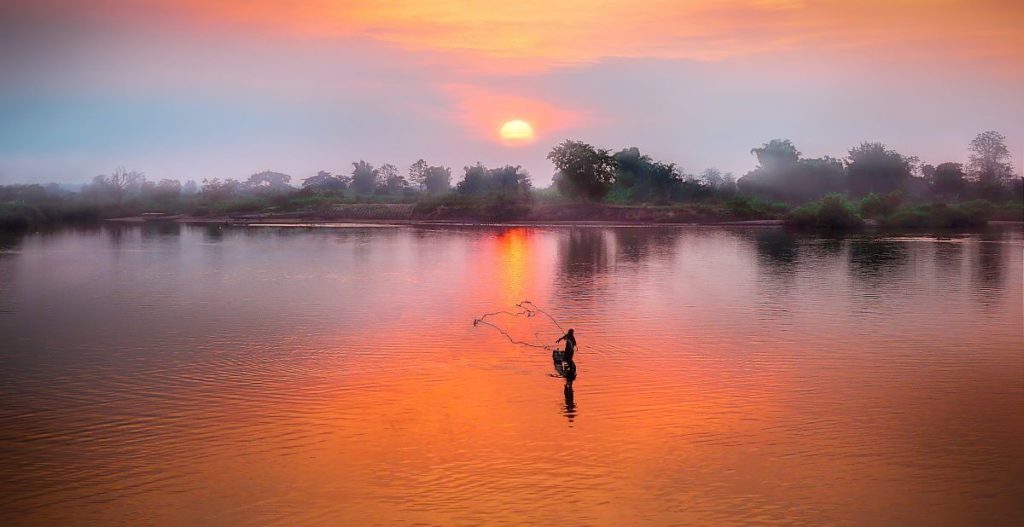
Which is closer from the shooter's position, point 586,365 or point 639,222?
point 586,365

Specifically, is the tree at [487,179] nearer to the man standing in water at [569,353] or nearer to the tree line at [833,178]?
the tree line at [833,178]

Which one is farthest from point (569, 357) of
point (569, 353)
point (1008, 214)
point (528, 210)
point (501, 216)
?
point (1008, 214)

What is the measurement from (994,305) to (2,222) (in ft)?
401

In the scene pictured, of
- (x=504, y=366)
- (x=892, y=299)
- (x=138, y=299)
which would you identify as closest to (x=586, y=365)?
(x=504, y=366)

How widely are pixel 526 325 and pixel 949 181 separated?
152 meters

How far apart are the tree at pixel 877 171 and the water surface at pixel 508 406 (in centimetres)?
13696

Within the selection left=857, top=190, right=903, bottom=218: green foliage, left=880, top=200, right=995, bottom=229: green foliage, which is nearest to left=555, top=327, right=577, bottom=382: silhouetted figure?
left=880, top=200, right=995, bottom=229: green foliage

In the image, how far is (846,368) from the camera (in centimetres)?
2705

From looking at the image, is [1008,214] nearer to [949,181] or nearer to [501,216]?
[949,181]

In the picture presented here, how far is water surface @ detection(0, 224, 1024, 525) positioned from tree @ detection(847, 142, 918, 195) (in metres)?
137

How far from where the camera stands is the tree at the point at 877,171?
177 metres

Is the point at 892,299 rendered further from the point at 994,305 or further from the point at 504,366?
the point at 504,366

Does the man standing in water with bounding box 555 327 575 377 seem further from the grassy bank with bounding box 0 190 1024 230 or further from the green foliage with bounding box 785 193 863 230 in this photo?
the grassy bank with bounding box 0 190 1024 230

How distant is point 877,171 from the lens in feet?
589
